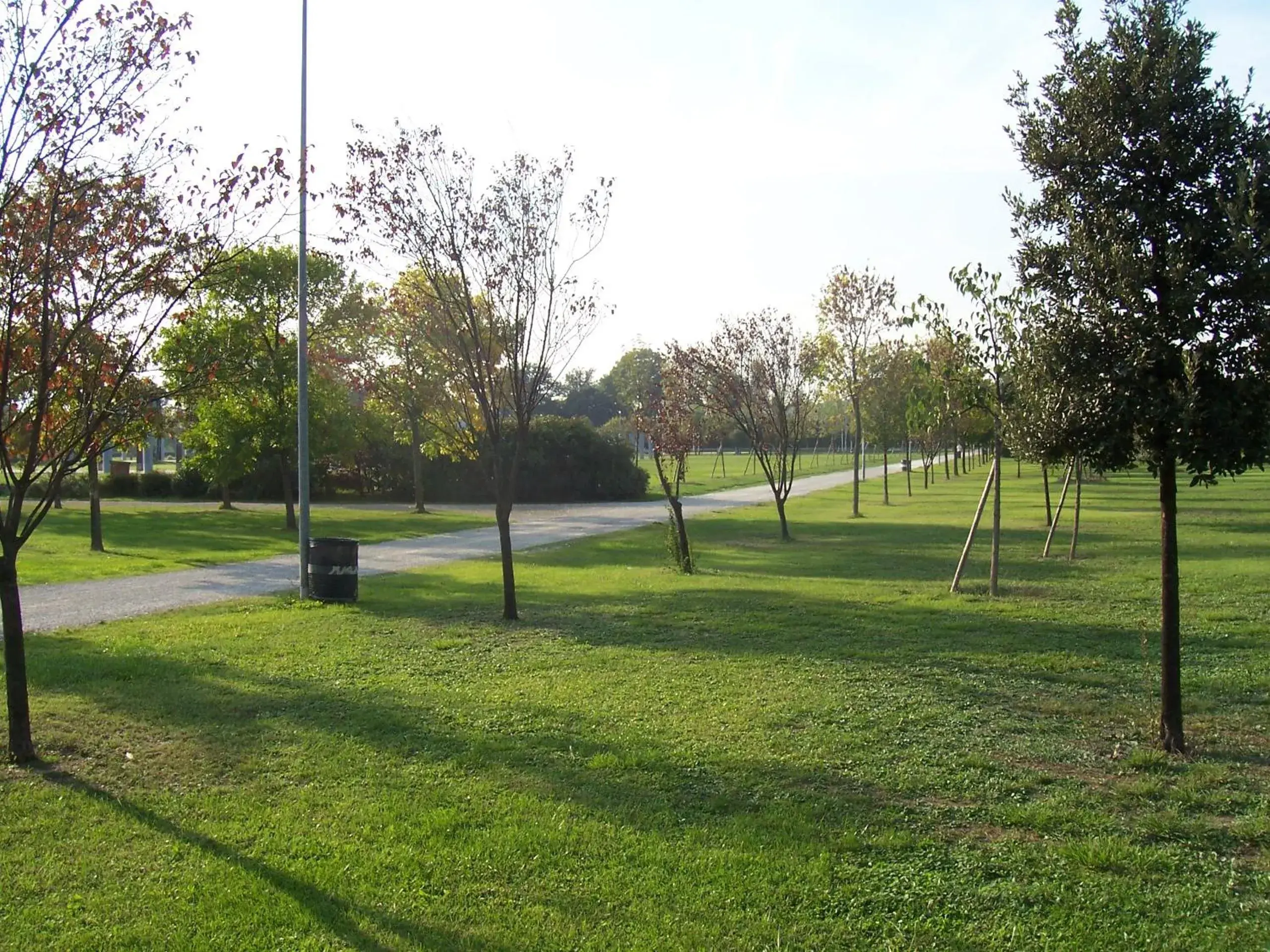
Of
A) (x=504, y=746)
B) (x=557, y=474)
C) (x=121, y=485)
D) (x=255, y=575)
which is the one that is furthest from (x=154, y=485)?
(x=504, y=746)

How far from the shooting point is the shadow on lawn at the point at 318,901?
402 centimetres

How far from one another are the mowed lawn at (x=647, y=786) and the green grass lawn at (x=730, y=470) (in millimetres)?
23299

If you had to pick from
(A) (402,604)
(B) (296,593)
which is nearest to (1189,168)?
(A) (402,604)

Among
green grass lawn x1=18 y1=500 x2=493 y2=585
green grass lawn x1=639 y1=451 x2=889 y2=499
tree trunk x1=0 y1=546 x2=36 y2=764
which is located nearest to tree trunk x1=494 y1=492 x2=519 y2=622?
tree trunk x1=0 y1=546 x2=36 y2=764

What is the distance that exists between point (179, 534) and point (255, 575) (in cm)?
1013

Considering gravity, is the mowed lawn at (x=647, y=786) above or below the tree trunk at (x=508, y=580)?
below

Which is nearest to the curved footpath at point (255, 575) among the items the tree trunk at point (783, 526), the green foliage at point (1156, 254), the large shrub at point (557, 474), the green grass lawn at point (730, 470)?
the tree trunk at point (783, 526)

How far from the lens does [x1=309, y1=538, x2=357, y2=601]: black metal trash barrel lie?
13.9 m

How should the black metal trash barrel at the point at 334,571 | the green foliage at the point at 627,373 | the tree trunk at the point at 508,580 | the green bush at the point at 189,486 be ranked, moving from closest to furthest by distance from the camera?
the tree trunk at the point at 508,580 → the black metal trash barrel at the point at 334,571 → the green bush at the point at 189,486 → the green foliage at the point at 627,373

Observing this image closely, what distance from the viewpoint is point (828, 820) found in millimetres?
5270

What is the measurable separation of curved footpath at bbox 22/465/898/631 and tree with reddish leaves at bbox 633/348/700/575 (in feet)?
12.6

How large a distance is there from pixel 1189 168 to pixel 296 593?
12816 mm

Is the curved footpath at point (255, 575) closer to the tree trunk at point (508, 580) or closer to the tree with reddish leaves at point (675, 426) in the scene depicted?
the tree with reddish leaves at point (675, 426)

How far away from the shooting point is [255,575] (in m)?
18.1
